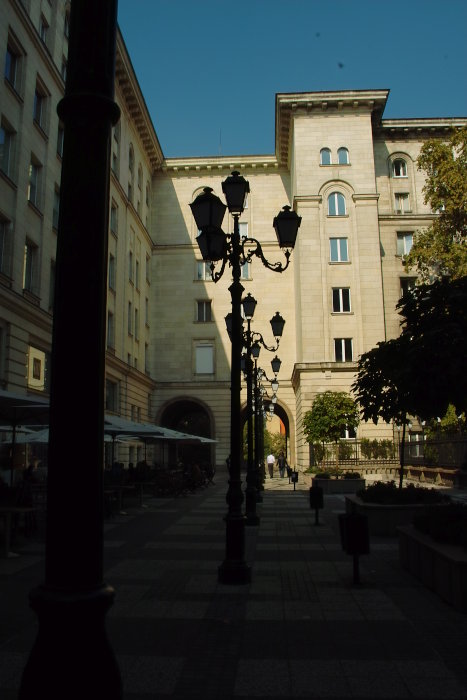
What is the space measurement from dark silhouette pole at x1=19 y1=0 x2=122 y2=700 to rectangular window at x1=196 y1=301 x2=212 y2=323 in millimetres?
47064

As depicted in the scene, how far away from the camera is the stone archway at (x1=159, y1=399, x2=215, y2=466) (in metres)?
48.8

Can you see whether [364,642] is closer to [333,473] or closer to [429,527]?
[429,527]

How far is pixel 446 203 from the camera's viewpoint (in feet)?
111

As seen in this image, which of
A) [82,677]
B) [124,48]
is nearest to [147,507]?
[82,677]

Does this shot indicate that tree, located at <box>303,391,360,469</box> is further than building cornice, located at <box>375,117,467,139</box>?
No

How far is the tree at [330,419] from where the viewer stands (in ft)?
113

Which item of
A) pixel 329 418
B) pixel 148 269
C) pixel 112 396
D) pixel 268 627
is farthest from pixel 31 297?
pixel 148 269

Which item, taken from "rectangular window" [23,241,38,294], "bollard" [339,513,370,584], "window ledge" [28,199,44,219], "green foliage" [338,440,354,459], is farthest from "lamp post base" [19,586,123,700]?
"green foliage" [338,440,354,459]

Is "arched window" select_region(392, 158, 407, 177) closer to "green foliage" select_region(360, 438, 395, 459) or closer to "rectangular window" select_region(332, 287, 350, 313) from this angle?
"rectangular window" select_region(332, 287, 350, 313)

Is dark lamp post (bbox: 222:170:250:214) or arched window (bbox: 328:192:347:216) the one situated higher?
arched window (bbox: 328:192:347:216)

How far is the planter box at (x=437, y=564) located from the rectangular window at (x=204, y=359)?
4003cm

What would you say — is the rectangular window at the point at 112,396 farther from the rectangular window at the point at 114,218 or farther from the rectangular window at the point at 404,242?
the rectangular window at the point at 404,242

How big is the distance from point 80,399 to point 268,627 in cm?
463

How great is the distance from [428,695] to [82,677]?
317 centimetres
